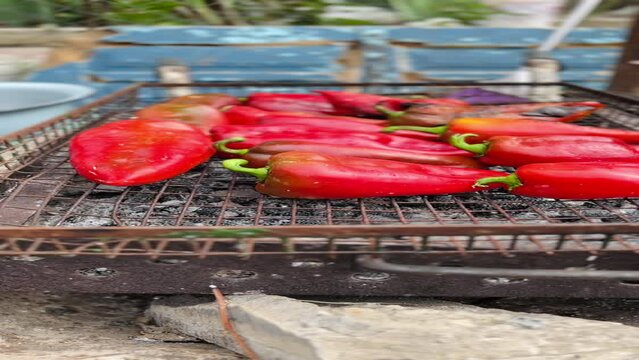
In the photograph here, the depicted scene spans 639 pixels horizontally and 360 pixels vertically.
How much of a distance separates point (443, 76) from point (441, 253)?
76.9 inches

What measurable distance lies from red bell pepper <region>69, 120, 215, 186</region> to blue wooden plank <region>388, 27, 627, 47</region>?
154 cm

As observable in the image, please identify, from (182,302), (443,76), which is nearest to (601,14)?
(443,76)

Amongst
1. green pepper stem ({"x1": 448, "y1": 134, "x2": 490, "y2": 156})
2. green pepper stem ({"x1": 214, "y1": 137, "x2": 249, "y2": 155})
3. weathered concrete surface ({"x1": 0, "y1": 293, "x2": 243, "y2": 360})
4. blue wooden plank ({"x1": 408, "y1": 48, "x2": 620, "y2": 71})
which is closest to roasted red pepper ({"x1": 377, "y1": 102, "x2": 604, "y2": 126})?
green pepper stem ({"x1": 448, "y1": 134, "x2": 490, "y2": 156})

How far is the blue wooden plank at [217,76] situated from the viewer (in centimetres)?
292

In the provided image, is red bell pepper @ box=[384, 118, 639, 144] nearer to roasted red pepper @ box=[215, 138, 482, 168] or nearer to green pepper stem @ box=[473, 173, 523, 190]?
roasted red pepper @ box=[215, 138, 482, 168]

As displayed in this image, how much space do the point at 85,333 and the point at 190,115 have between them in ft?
2.86

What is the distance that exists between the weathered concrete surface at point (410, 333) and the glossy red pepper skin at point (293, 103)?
111 cm

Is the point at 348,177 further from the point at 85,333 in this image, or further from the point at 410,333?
the point at 85,333

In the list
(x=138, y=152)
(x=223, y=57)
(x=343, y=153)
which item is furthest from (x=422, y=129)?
(x=223, y=57)

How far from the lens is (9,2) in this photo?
3008 mm

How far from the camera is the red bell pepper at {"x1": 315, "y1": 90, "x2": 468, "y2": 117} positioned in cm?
209

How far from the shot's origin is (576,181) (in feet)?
4.51

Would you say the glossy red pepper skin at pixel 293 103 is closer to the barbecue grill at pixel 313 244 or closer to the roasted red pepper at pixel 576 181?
the barbecue grill at pixel 313 244

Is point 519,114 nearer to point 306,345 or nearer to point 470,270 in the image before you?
point 470,270
